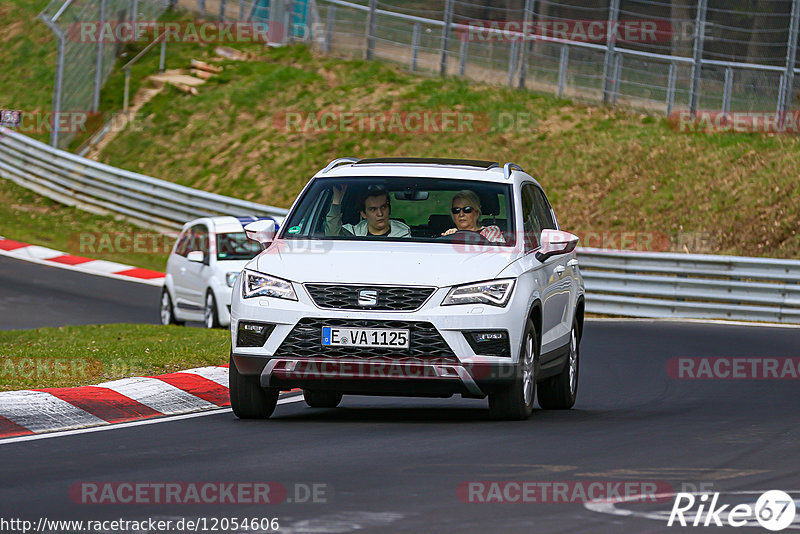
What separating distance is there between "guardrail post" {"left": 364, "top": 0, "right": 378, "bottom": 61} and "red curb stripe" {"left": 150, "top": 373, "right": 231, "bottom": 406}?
26.0 metres

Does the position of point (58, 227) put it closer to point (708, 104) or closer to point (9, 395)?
point (708, 104)

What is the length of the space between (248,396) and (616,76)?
79.6 ft

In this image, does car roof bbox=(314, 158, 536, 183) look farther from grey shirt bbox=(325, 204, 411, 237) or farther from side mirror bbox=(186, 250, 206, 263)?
→ side mirror bbox=(186, 250, 206, 263)

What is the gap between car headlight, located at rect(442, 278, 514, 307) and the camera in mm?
9523

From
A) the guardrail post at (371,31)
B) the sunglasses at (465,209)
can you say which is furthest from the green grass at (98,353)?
the guardrail post at (371,31)

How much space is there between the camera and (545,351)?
1062 cm

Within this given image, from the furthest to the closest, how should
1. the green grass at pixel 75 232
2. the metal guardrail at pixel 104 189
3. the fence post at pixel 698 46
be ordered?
the metal guardrail at pixel 104 189 → the green grass at pixel 75 232 → the fence post at pixel 698 46

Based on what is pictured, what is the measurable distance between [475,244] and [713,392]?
12.6 feet

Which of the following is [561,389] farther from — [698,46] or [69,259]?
[698,46]

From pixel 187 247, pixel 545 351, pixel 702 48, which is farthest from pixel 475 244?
pixel 702 48

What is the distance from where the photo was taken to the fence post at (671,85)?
31241 mm

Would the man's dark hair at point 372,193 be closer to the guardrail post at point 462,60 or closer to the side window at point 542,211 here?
the side window at point 542,211

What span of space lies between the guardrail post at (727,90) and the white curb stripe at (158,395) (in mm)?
21256

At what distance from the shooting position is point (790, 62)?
96.1 ft
